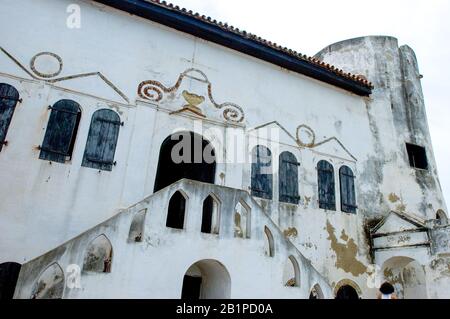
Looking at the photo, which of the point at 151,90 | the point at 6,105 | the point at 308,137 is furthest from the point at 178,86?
the point at 308,137

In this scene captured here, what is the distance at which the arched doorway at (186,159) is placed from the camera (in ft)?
28.2

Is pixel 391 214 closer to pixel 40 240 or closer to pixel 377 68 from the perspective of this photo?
pixel 377 68

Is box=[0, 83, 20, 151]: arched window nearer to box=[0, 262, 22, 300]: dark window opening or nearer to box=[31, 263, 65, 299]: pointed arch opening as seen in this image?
box=[0, 262, 22, 300]: dark window opening

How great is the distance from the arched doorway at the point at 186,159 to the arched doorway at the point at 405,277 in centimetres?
595

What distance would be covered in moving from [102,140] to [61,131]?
0.88 m

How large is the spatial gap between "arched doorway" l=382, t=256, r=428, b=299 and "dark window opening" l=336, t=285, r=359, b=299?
3.78 feet

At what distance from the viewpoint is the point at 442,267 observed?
7.90 m

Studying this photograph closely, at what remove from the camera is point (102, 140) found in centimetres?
744

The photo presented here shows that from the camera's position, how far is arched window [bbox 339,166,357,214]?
9.77 m

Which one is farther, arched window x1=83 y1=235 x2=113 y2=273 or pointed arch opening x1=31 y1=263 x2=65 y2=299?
arched window x1=83 y1=235 x2=113 y2=273

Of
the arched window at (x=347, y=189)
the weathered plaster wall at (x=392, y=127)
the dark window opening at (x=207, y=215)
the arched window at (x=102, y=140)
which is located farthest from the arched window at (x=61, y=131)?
the weathered plaster wall at (x=392, y=127)

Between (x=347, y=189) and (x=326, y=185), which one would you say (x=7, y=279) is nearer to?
(x=326, y=185)

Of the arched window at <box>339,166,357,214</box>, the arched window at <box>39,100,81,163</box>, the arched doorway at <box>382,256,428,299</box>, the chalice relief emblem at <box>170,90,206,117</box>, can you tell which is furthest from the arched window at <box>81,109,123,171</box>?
the arched doorway at <box>382,256,428,299</box>
